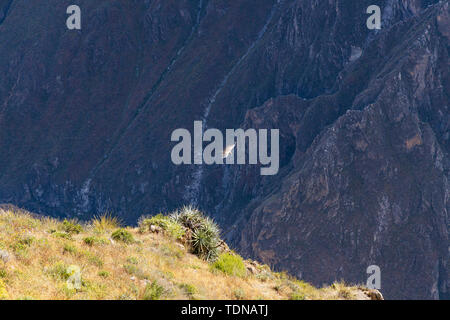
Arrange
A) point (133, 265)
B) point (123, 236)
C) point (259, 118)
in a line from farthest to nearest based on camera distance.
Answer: point (259, 118) → point (123, 236) → point (133, 265)

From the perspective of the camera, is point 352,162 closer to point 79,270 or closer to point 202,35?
point 202,35

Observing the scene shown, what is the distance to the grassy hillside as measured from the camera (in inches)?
687

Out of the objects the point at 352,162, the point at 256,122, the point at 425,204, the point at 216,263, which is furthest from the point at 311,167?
the point at 216,263

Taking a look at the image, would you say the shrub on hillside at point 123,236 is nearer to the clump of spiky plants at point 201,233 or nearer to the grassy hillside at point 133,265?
the grassy hillside at point 133,265

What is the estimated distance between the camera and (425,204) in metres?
91.9

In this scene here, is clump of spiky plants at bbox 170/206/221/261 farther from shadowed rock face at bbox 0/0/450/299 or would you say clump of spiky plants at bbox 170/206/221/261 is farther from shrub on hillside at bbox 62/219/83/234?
shadowed rock face at bbox 0/0/450/299

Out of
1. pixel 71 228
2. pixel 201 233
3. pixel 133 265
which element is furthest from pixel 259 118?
pixel 133 265

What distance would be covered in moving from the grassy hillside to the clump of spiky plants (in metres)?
0.04

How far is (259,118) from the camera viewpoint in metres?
122

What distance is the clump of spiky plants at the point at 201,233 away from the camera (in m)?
22.6

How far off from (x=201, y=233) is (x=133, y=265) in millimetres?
3994

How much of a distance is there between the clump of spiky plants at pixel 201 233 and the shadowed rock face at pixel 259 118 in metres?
67.2

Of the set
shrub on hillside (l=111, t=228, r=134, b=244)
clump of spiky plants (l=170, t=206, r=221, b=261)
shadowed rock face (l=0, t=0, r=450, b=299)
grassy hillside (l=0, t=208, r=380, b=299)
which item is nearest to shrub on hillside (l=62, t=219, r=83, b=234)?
grassy hillside (l=0, t=208, r=380, b=299)

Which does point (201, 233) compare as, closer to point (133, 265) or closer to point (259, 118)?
point (133, 265)
